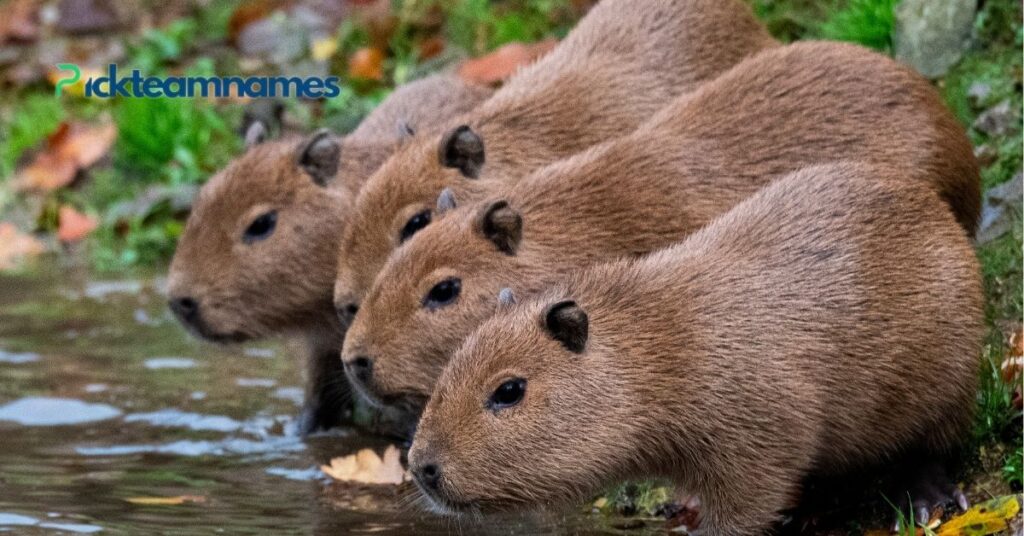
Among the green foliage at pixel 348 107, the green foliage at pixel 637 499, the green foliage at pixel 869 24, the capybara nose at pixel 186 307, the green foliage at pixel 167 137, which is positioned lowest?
the green foliage at pixel 637 499

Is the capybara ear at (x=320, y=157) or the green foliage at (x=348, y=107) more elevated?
the green foliage at (x=348, y=107)

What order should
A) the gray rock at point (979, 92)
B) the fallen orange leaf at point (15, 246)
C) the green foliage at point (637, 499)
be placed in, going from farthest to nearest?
the fallen orange leaf at point (15, 246), the gray rock at point (979, 92), the green foliage at point (637, 499)

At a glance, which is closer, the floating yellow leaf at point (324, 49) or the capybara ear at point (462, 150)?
the capybara ear at point (462, 150)

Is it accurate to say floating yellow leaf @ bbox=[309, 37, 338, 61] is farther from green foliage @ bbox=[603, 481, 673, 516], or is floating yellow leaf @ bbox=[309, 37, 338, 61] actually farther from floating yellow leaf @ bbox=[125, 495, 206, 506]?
green foliage @ bbox=[603, 481, 673, 516]

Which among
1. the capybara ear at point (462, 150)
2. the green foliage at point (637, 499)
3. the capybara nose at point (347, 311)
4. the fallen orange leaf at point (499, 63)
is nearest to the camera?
the green foliage at point (637, 499)

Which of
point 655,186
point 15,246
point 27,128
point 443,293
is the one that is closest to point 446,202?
point 443,293

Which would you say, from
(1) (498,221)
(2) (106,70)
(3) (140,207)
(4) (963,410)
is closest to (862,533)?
(4) (963,410)

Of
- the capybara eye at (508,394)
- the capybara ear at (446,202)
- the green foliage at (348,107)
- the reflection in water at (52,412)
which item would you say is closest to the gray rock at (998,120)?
the capybara ear at (446,202)

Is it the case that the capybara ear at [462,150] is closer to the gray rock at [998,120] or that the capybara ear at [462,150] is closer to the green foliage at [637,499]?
the green foliage at [637,499]

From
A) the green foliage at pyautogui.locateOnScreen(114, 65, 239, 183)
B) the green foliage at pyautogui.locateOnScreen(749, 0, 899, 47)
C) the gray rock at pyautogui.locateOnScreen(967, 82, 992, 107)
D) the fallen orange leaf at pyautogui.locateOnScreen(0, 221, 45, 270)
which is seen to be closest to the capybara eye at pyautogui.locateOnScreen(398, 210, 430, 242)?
the green foliage at pyautogui.locateOnScreen(749, 0, 899, 47)

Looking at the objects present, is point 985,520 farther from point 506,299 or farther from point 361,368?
point 361,368

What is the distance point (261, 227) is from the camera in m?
7.32

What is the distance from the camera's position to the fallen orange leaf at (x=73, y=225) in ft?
36.5

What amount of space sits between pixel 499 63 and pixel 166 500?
440 cm
